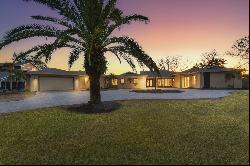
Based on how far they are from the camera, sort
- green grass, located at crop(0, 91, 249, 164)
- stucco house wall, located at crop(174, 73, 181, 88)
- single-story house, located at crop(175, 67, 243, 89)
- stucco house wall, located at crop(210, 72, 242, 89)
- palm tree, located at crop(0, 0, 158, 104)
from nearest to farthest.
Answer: green grass, located at crop(0, 91, 249, 164)
palm tree, located at crop(0, 0, 158, 104)
single-story house, located at crop(175, 67, 243, 89)
stucco house wall, located at crop(210, 72, 242, 89)
stucco house wall, located at crop(174, 73, 181, 88)

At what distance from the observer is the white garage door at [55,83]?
4494 centimetres

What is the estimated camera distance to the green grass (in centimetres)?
972

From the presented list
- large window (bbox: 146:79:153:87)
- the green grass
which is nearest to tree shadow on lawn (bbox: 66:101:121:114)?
the green grass

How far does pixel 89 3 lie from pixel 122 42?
9.04 ft

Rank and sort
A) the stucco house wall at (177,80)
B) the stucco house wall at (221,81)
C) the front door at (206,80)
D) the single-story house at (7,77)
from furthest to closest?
the stucco house wall at (177,80), the front door at (206,80), the stucco house wall at (221,81), the single-story house at (7,77)

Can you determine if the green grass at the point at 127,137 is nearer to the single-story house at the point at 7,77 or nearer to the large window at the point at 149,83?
the single-story house at the point at 7,77

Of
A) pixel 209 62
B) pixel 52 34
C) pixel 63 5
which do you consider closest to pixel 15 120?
pixel 52 34

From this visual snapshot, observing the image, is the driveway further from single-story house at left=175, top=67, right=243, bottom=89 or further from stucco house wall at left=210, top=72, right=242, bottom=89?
stucco house wall at left=210, top=72, right=242, bottom=89

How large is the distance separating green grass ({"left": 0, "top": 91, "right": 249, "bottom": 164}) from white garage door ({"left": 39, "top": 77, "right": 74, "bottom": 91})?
2789cm

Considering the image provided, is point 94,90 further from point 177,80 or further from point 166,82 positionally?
point 166,82

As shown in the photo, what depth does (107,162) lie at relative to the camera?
30.5ft

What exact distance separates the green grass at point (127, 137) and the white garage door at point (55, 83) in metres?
27.9

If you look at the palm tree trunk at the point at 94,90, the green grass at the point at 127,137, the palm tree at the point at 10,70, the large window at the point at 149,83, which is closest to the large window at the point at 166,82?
the large window at the point at 149,83

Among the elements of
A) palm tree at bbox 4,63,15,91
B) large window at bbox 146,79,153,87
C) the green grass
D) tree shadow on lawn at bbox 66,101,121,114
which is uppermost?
palm tree at bbox 4,63,15,91
